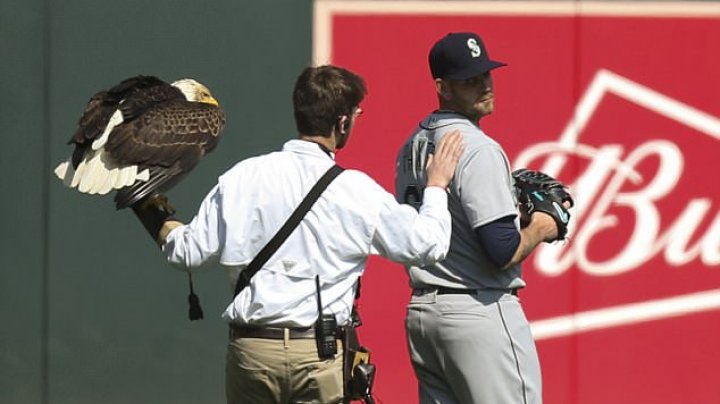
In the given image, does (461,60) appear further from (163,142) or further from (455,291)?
(163,142)

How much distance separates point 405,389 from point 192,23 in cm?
202

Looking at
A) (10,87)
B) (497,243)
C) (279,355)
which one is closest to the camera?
(279,355)

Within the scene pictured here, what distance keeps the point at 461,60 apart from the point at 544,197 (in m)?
0.52

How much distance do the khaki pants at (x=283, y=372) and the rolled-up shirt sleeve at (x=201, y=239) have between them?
264mm

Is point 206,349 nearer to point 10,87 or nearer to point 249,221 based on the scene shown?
point 10,87

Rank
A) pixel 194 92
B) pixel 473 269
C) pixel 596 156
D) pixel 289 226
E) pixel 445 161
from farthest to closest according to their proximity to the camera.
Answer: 1. pixel 596 156
2. pixel 473 269
3. pixel 194 92
4. pixel 445 161
5. pixel 289 226

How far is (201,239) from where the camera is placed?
437 centimetres

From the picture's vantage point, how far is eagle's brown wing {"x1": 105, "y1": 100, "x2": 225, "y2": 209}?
14.3 feet

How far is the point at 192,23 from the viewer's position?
7.16 metres

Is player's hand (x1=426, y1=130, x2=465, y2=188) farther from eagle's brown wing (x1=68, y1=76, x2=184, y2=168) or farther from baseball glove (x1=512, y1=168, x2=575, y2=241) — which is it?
eagle's brown wing (x1=68, y1=76, x2=184, y2=168)

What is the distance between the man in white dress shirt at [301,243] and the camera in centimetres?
429

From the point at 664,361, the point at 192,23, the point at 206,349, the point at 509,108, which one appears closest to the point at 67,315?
the point at 206,349

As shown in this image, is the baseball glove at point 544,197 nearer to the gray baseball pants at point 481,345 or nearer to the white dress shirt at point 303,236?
the gray baseball pants at point 481,345

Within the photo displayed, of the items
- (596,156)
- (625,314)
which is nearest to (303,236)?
(596,156)
